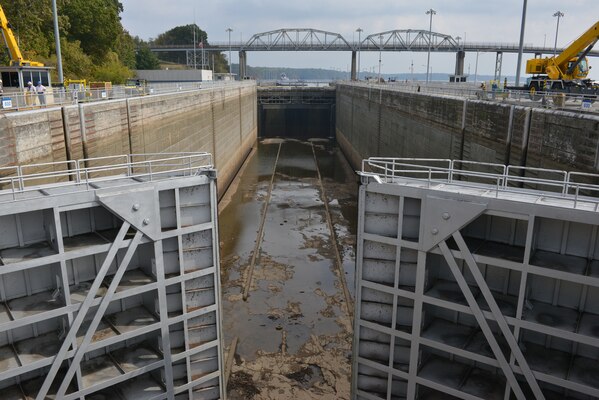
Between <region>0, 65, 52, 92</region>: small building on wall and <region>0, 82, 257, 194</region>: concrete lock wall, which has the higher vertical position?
<region>0, 65, 52, 92</region>: small building on wall

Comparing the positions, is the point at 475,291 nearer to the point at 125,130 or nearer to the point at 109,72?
the point at 125,130

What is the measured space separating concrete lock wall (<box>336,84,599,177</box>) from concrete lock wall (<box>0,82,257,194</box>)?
1336 cm

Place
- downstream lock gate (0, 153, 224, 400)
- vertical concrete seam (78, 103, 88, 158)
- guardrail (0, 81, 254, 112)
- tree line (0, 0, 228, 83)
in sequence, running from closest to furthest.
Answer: downstream lock gate (0, 153, 224, 400), guardrail (0, 81, 254, 112), vertical concrete seam (78, 103, 88, 158), tree line (0, 0, 228, 83)

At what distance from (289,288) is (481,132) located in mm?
10141

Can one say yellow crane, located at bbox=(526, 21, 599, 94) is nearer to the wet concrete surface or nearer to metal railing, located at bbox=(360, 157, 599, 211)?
metal railing, located at bbox=(360, 157, 599, 211)

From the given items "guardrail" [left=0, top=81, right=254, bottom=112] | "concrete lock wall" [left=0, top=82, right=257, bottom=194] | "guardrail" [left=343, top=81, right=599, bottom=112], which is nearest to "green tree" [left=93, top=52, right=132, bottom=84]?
"concrete lock wall" [left=0, top=82, right=257, bottom=194]

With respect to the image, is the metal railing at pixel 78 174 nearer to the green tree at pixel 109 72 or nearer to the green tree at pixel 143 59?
the green tree at pixel 109 72

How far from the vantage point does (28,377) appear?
9.96m

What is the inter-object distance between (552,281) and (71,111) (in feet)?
49.3

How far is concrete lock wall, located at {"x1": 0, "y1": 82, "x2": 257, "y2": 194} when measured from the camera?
1397 centimetres

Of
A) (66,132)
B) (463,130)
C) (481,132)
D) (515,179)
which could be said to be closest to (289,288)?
(481,132)

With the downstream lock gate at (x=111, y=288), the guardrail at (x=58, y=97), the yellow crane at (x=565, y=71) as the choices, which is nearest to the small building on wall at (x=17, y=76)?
the guardrail at (x=58, y=97)

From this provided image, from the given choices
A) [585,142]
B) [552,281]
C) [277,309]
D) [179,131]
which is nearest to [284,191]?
[179,131]

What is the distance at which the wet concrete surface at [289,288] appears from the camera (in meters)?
14.8
